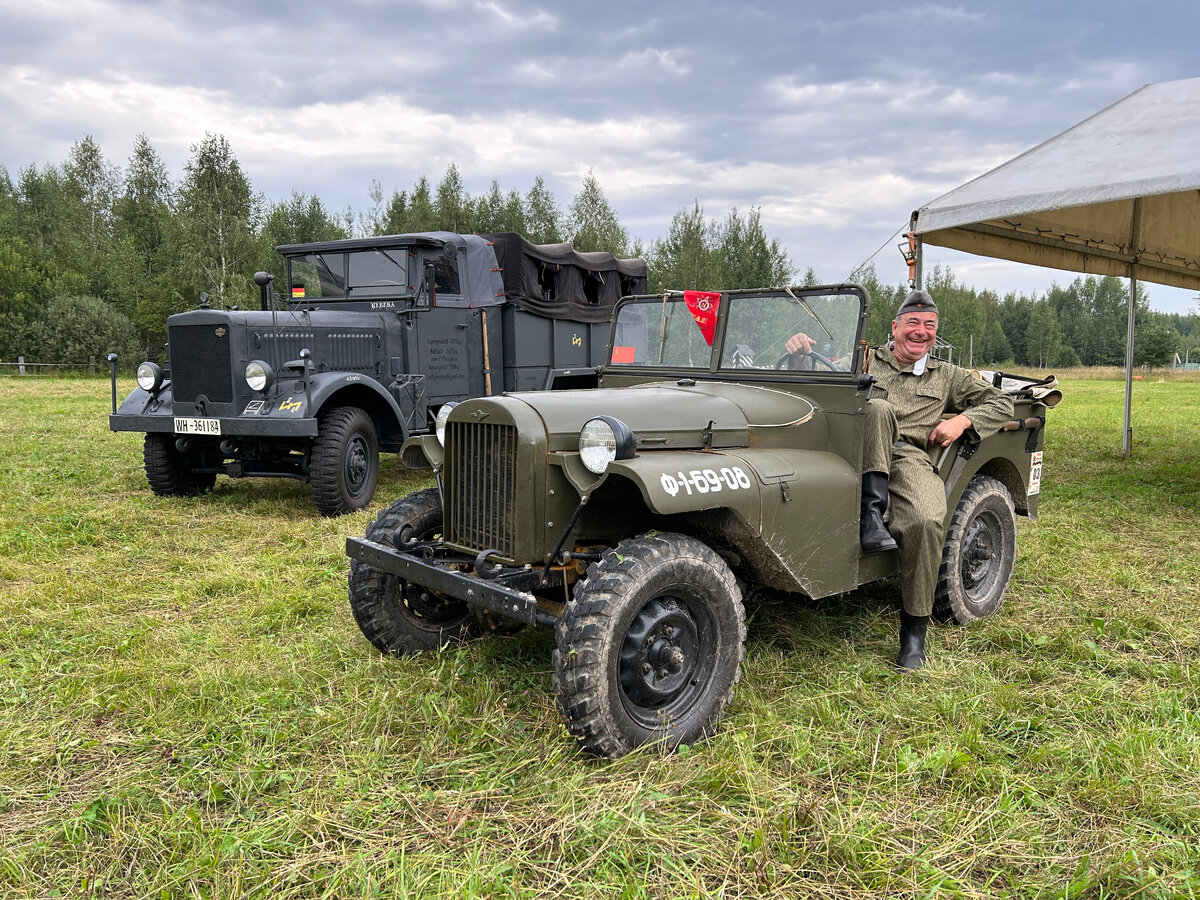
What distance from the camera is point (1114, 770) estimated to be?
290 centimetres

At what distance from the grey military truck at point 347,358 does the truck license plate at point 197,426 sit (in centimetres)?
1

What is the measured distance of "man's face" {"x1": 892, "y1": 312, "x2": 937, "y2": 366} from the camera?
4504 millimetres

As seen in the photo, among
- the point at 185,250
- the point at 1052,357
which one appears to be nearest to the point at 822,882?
the point at 185,250

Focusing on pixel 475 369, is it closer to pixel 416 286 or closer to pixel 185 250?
pixel 416 286

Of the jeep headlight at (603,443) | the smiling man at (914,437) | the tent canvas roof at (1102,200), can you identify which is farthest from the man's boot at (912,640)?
A: the tent canvas roof at (1102,200)

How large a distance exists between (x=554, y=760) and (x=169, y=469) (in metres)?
6.13

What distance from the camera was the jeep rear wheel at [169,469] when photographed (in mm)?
7641

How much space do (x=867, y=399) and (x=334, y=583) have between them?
3308 mm

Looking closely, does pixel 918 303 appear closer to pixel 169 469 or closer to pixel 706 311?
pixel 706 311

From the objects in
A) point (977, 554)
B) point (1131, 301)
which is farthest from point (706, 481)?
point (1131, 301)

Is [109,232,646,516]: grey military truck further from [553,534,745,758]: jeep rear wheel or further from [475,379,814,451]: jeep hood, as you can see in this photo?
[553,534,745,758]: jeep rear wheel

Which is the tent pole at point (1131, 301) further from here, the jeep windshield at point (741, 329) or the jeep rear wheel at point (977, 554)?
the jeep windshield at point (741, 329)

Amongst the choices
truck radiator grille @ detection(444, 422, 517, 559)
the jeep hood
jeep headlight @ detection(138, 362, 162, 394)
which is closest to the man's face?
the jeep hood

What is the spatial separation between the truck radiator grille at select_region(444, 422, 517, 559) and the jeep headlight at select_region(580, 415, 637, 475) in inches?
11.8
